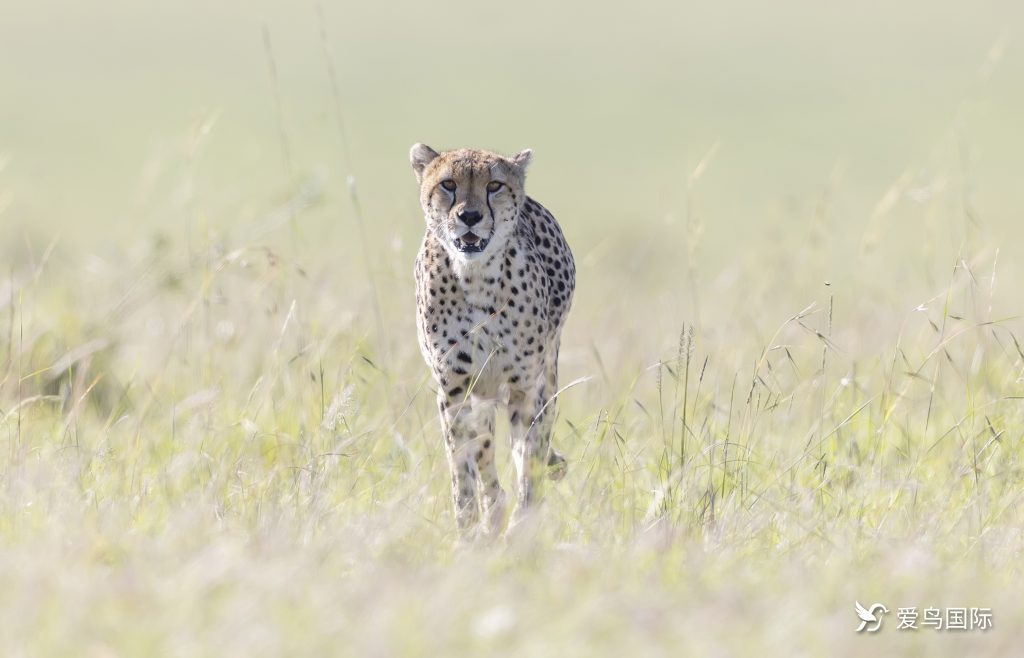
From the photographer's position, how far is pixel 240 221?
6562 mm

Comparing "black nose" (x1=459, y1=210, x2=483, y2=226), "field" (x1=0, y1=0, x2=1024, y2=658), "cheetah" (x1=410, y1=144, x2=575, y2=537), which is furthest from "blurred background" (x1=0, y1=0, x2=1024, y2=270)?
"black nose" (x1=459, y1=210, x2=483, y2=226)

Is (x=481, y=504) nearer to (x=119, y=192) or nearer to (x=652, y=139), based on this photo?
(x=119, y=192)

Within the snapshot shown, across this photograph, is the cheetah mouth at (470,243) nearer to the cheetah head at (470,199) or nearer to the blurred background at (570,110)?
the cheetah head at (470,199)

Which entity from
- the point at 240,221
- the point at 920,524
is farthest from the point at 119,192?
the point at 920,524

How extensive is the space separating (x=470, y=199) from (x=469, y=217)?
4.1 inches

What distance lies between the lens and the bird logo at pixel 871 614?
338 cm

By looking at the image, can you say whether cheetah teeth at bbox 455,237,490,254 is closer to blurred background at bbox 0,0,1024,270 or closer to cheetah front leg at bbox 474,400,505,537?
cheetah front leg at bbox 474,400,505,537

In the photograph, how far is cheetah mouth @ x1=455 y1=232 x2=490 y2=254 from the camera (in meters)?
5.04

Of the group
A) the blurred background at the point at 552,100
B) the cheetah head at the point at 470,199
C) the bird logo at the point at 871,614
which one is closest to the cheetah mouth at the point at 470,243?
the cheetah head at the point at 470,199

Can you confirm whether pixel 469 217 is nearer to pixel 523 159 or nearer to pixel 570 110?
pixel 523 159

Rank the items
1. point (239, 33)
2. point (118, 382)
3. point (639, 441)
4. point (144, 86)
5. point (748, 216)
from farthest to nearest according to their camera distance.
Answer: point (239, 33), point (144, 86), point (748, 216), point (118, 382), point (639, 441)

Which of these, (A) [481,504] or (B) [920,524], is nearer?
(B) [920,524]

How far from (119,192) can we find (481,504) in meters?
18.2

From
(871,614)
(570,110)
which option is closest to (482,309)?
(871,614)
